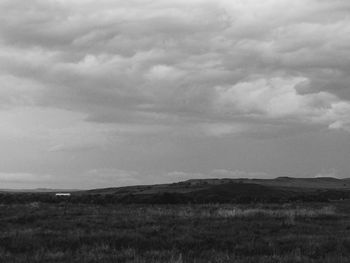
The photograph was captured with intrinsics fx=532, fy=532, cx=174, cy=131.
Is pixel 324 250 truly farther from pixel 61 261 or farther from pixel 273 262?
pixel 61 261

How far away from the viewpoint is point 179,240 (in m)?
18.7

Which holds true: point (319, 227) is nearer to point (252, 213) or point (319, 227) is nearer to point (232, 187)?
point (252, 213)

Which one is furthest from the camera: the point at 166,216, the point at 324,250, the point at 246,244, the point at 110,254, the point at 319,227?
the point at 166,216

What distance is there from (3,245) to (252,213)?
53.5 ft

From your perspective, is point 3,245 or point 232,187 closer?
point 3,245

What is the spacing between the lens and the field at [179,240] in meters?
14.8

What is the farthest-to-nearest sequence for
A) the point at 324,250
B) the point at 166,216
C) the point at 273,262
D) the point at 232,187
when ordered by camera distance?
1. the point at 232,187
2. the point at 166,216
3. the point at 324,250
4. the point at 273,262

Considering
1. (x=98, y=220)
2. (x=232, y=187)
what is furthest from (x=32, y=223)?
(x=232, y=187)

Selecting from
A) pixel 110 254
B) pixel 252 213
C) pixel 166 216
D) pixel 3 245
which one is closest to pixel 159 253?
pixel 110 254

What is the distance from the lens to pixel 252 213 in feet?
99.8

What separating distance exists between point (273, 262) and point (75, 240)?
7.64 meters

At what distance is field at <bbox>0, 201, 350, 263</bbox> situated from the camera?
583 inches

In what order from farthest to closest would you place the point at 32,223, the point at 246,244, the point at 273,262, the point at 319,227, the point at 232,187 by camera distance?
the point at 232,187, the point at 32,223, the point at 319,227, the point at 246,244, the point at 273,262

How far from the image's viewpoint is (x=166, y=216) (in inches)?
1150
